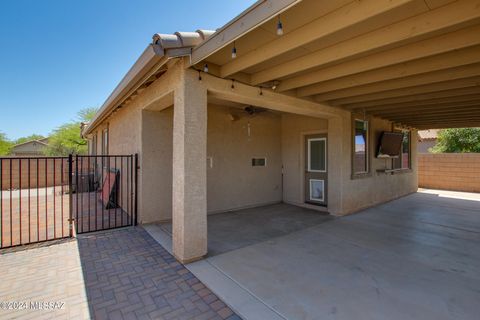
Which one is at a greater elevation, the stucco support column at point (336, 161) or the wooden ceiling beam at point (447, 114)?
the wooden ceiling beam at point (447, 114)

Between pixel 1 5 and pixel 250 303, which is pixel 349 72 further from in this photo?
pixel 1 5

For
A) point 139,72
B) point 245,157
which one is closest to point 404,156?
point 245,157

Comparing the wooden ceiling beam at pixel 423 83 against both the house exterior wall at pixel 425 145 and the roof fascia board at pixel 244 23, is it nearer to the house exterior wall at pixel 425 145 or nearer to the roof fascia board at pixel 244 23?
the roof fascia board at pixel 244 23

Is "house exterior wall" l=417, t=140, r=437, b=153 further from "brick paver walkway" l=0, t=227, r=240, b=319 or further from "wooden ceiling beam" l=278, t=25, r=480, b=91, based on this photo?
"brick paver walkway" l=0, t=227, r=240, b=319

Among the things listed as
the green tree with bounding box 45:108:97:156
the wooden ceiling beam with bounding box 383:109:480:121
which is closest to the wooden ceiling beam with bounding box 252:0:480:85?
the wooden ceiling beam with bounding box 383:109:480:121

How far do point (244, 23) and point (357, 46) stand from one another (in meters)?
1.35

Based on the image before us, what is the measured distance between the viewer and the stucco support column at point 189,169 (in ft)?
10.4

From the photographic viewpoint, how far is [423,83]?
371 centimetres

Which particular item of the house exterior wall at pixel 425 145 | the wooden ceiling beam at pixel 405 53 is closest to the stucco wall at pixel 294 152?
the wooden ceiling beam at pixel 405 53

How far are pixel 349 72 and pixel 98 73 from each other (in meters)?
18.7

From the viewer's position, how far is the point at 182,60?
3.18 m

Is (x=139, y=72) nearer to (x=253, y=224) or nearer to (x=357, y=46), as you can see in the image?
(x=357, y=46)

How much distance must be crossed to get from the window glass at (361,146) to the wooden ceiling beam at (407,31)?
3948 millimetres

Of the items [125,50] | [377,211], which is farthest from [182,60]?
[125,50]
